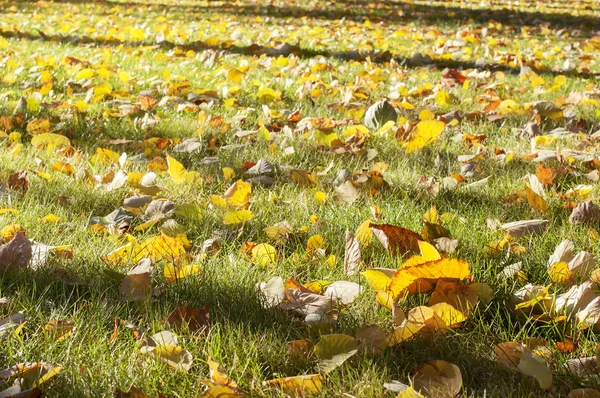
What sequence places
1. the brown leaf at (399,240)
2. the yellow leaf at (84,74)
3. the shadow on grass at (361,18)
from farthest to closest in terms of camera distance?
the shadow on grass at (361,18) → the yellow leaf at (84,74) → the brown leaf at (399,240)

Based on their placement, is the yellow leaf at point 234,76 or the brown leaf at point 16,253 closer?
the brown leaf at point 16,253

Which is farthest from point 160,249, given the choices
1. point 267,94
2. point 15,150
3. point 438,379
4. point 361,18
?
point 361,18

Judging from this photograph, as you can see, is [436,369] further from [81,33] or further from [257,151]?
[81,33]

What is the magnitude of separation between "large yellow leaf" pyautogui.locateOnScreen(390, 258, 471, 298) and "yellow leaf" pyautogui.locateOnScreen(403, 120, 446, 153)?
1423 millimetres

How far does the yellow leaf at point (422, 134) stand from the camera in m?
3.04

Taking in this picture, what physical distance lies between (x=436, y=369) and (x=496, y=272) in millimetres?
575

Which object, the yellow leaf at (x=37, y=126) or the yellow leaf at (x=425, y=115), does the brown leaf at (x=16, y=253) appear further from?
the yellow leaf at (x=425, y=115)

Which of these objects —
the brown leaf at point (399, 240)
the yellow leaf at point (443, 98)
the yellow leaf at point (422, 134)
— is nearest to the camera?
the brown leaf at point (399, 240)

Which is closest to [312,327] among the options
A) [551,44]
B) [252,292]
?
[252,292]

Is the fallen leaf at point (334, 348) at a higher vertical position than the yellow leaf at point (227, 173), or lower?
higher

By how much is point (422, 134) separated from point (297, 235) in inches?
43.8

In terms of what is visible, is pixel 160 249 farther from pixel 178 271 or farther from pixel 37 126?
pixel 37 126

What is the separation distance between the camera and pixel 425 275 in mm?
1681

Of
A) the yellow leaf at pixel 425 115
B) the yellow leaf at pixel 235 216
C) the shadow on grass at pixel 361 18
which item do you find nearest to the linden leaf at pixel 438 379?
the yellow leaf at pixel 235 216
